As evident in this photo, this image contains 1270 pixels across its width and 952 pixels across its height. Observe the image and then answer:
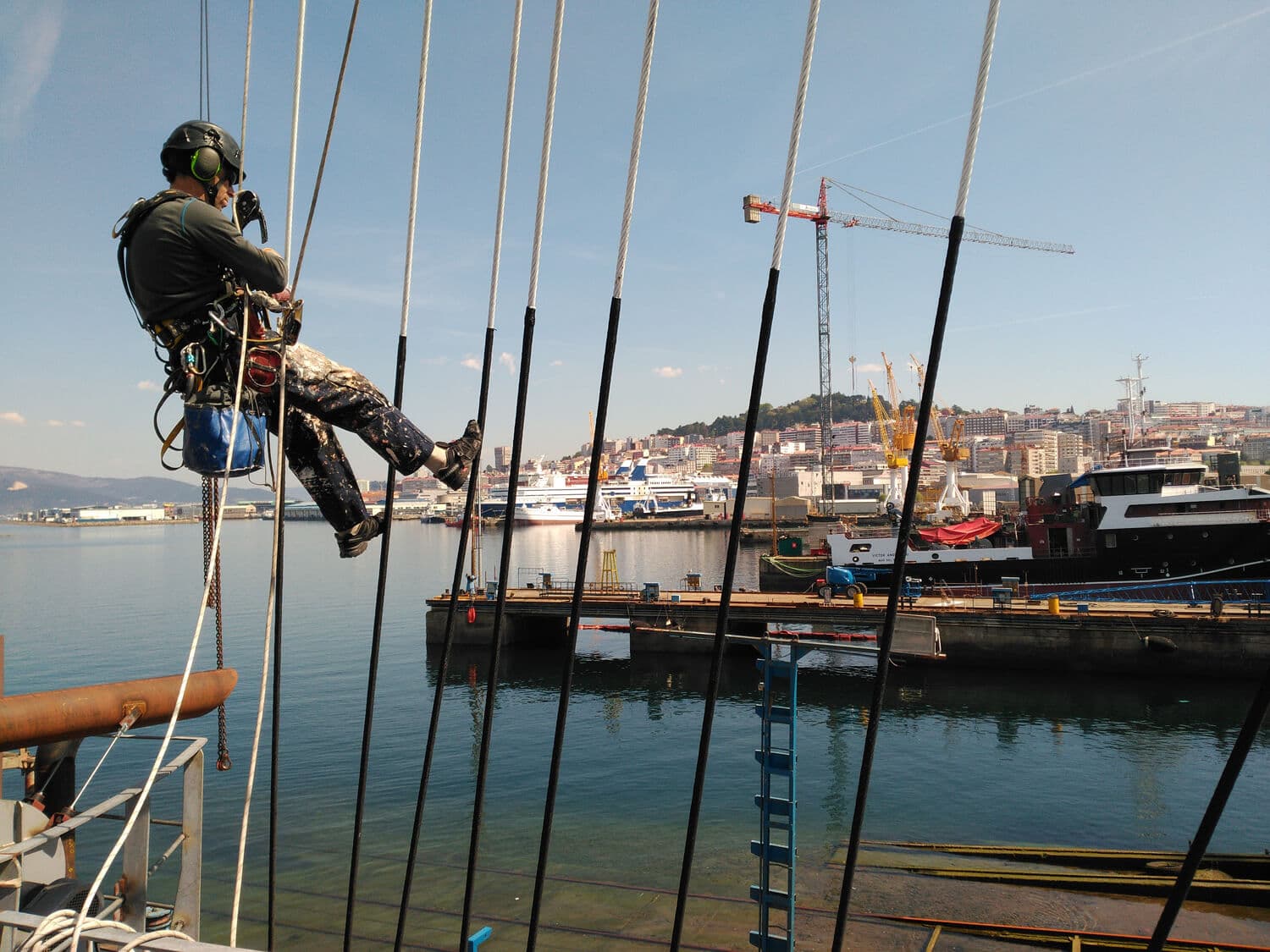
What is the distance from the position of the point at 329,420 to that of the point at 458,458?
0.60m

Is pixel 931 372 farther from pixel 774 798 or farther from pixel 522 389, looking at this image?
pixel 774 798

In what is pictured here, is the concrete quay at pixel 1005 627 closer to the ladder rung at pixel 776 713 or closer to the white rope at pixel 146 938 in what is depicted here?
the ladder rung at pixel 776 713

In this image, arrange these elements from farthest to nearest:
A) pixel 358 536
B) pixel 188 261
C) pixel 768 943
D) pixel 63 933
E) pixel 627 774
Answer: pixel 627 774 → pixel 768 943 → pixel 358 536 → pixel 188 261 → pixel 63 933

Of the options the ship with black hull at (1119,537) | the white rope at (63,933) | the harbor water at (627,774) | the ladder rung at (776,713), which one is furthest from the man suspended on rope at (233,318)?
the ship with black hull at (1119,537)

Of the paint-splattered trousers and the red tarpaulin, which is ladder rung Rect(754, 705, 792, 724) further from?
the red tarpaulin

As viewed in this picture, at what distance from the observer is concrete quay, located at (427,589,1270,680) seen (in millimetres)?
22250

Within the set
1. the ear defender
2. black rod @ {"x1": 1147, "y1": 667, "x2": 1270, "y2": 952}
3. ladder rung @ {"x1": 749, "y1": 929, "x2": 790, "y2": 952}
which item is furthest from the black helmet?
ladder rung @ {"x1": 749, "y1": 929, "x2": 790, "y2": 952}

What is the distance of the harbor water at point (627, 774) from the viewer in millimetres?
11484

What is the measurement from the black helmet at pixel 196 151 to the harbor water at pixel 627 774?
31.0 ft

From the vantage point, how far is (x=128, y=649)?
30.2 meters

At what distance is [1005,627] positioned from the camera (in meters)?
24.3

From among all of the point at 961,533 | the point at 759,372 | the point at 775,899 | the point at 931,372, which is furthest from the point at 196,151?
the point at 961,533

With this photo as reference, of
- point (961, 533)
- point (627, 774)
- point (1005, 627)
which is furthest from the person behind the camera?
point (961, 533)

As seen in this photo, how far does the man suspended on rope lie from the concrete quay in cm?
1673
